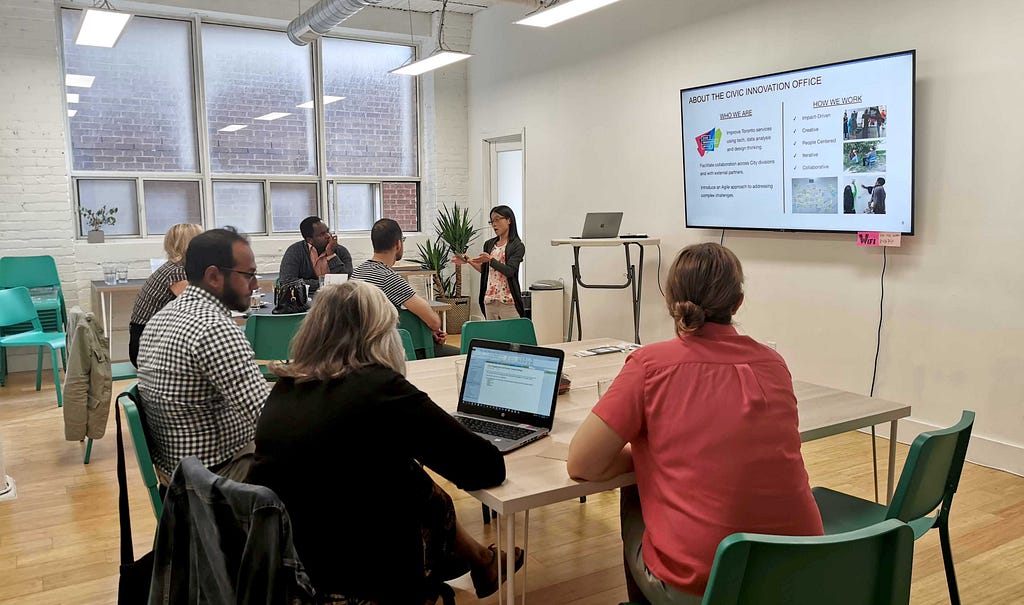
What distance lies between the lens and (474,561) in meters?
2.26

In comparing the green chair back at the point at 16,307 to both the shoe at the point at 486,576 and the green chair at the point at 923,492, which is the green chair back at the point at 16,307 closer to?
the shoe at the point at 486,576

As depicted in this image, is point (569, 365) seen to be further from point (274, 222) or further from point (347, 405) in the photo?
point (274, 222)

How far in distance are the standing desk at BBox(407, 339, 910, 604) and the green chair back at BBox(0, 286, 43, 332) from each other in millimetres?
3903

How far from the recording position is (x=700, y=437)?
169 cm

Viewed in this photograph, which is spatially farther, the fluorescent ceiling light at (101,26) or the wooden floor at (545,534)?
the fluorescent ceiling light at (101,26)

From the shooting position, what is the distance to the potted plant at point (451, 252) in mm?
7984

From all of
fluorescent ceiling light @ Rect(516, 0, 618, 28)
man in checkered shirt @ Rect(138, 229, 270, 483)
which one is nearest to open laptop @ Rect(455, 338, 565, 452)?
man in checkered shirt @ Rect(138, 229, 270, 483)

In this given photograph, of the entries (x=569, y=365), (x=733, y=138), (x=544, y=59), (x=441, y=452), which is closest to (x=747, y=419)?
(x=441, y=452)

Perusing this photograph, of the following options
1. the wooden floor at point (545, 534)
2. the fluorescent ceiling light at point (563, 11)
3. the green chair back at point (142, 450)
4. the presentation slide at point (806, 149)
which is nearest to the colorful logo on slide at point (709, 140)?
the presentation slide at point (806, 149)

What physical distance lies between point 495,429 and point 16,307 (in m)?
4.79

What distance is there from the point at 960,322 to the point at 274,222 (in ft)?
19.7

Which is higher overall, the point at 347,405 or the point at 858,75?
the point at 858,75

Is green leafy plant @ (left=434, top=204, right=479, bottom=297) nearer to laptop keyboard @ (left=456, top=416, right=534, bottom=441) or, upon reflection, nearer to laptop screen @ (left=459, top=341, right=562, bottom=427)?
laptop screen @ (left=459, top=341, right=562, bottom=427)

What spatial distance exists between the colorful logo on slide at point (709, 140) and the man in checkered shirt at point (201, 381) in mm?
3645
